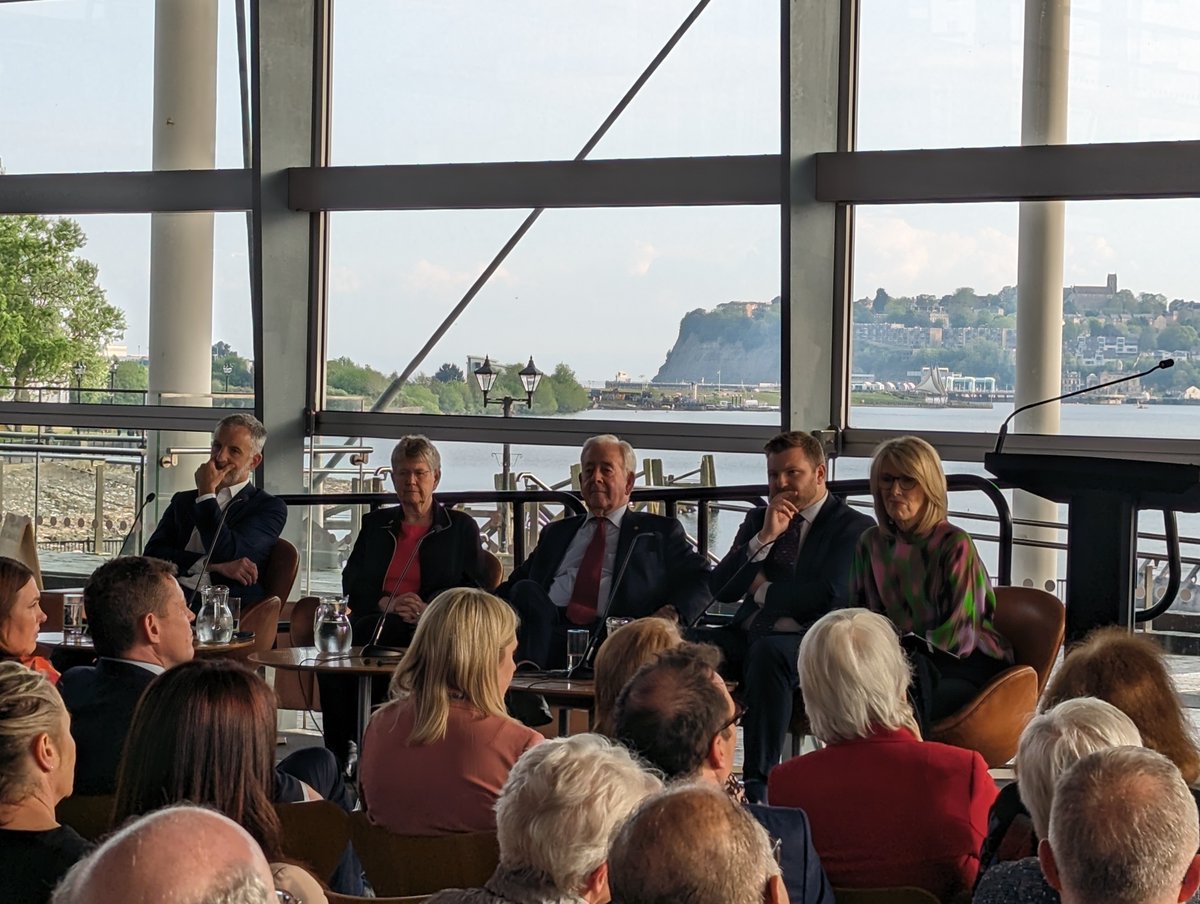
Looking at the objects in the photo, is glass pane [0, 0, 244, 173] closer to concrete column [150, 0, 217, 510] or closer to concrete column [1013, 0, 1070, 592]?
concrete column [150, 0, 217, 510]

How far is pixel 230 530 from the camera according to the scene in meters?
5.95

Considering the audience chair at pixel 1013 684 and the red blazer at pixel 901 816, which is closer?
the red blazer at pixel 901 816

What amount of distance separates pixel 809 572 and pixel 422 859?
8.50 ft

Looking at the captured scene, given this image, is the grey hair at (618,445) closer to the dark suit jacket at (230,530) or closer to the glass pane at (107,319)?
the dark suit jacket at (230,530)

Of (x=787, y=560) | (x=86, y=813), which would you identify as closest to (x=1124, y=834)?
(x=86, y=813)

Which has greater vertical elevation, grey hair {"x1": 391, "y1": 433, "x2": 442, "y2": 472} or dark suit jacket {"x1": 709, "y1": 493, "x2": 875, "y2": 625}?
grey hair {"x1": 391, "y1": 433, "x2": 442, "y2": 472}

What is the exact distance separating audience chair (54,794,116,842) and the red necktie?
109 inches

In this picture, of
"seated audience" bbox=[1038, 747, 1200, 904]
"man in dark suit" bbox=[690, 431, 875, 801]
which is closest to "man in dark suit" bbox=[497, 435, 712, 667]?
"man in dark suit" bbox=[690, 431, 875, 801]

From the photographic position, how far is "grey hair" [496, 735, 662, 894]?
1.99 m

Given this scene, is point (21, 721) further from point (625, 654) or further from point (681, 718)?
point (625, 654)

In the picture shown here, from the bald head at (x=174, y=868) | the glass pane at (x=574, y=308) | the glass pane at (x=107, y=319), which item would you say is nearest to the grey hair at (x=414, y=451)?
the glass pane at (x=574, y=308)

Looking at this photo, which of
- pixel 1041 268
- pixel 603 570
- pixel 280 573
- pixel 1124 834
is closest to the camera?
pixel 1124 834

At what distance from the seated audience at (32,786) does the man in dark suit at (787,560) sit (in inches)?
98.2

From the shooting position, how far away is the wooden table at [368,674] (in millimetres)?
4070
